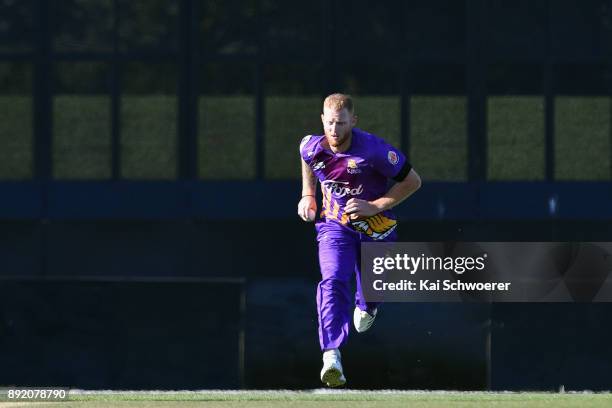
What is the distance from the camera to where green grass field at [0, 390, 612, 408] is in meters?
15.8

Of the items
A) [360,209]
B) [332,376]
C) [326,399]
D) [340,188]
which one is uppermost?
[340,188]

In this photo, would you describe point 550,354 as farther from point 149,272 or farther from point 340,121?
point 340,121

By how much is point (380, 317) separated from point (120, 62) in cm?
339

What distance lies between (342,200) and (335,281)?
0.59m

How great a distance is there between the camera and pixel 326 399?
641 inches

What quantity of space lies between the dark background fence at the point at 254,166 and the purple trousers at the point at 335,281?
18.0ft

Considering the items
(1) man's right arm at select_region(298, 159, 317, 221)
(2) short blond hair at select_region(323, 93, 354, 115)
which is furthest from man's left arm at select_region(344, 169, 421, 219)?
(2) short blond hair at select_region(323, 93, 354, 115)

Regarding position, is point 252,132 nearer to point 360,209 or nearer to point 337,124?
point 360,209

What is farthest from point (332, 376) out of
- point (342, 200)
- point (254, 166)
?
point (254, 166)

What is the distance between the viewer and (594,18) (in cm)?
1812

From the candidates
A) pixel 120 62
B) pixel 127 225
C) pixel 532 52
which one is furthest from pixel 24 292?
pixel 532 52

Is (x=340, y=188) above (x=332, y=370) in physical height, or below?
above

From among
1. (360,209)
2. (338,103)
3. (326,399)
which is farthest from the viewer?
(326,399)

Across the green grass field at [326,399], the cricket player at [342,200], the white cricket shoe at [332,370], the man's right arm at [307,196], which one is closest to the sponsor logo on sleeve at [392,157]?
the cricket player at [342,200]
